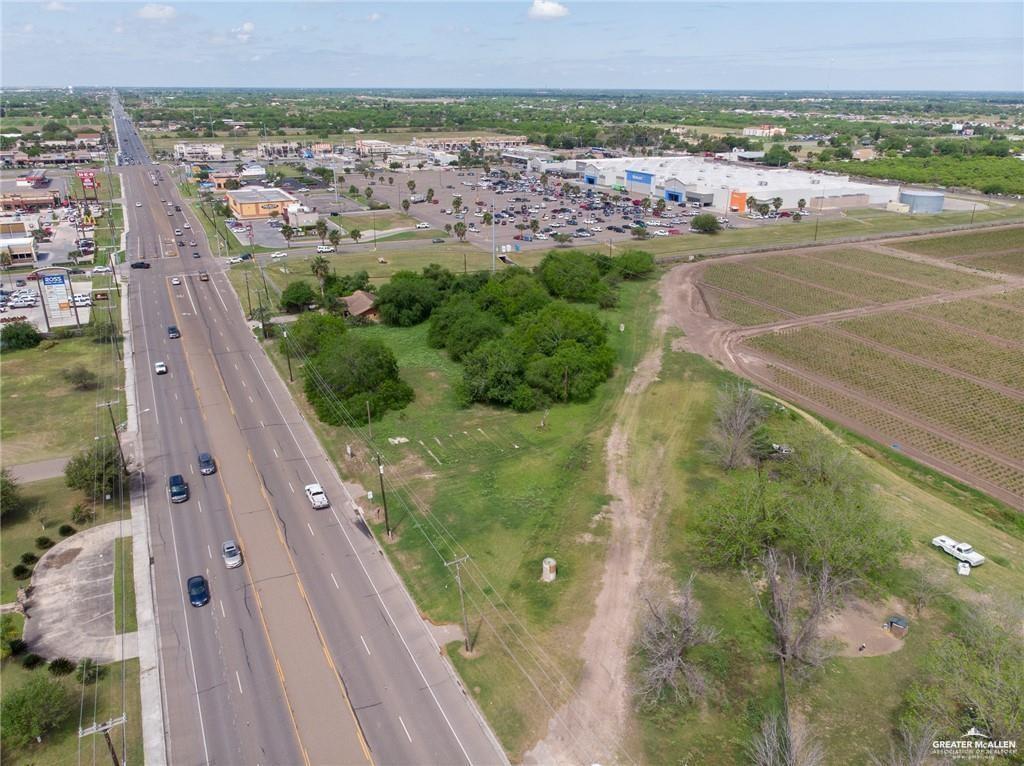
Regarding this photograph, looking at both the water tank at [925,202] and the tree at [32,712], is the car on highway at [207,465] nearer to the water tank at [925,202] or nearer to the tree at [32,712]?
the tree at [32,712]

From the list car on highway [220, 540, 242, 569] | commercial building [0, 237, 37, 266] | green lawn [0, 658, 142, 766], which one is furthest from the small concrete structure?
commercial building [0, 237, 37, 266]

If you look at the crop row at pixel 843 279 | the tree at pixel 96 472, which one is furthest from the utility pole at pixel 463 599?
the crop row at pixel 843 279

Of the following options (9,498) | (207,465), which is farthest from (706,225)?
(9,498)

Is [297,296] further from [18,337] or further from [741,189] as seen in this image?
[741,189]

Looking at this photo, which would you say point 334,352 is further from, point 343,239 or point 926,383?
point 343,239

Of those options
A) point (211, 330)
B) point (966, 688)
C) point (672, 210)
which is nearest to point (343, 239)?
point (211, 330)

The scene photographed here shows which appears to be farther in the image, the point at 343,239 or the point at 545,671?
the point at 343,239
